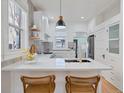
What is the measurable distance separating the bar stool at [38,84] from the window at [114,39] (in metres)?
3.04

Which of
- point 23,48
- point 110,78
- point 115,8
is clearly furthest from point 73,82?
point 115,8

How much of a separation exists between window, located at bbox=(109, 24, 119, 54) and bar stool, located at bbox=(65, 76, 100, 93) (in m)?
2.68

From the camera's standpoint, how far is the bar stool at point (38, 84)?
7.30 ft

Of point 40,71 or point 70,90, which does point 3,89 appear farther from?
point 70,90

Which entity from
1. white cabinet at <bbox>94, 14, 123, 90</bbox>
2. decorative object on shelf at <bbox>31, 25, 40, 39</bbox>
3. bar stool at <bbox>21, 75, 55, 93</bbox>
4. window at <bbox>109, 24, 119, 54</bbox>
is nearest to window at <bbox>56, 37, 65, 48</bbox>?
white cabinet at <bbox>94, 14, 123, 90</bbox>

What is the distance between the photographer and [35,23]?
216 inches

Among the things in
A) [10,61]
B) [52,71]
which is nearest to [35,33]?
[10,61]

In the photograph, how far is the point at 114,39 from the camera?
16.2 ft

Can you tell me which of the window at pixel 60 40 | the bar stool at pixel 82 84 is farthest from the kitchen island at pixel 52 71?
the window at pixel 60 40

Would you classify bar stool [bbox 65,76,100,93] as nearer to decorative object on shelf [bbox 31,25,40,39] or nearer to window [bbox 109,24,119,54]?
window [bbox 109,24,119,54]

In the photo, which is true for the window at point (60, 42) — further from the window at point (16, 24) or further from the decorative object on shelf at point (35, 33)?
the window at point (16, 24)

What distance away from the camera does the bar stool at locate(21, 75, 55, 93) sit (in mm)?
2227

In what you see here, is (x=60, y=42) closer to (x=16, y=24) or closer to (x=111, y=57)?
(x=111, y=57)

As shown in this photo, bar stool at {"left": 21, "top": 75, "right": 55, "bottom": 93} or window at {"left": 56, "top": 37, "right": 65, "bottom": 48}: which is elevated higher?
window at {"left": 56, "top": 37, "right": 65, "bottom": 48}
